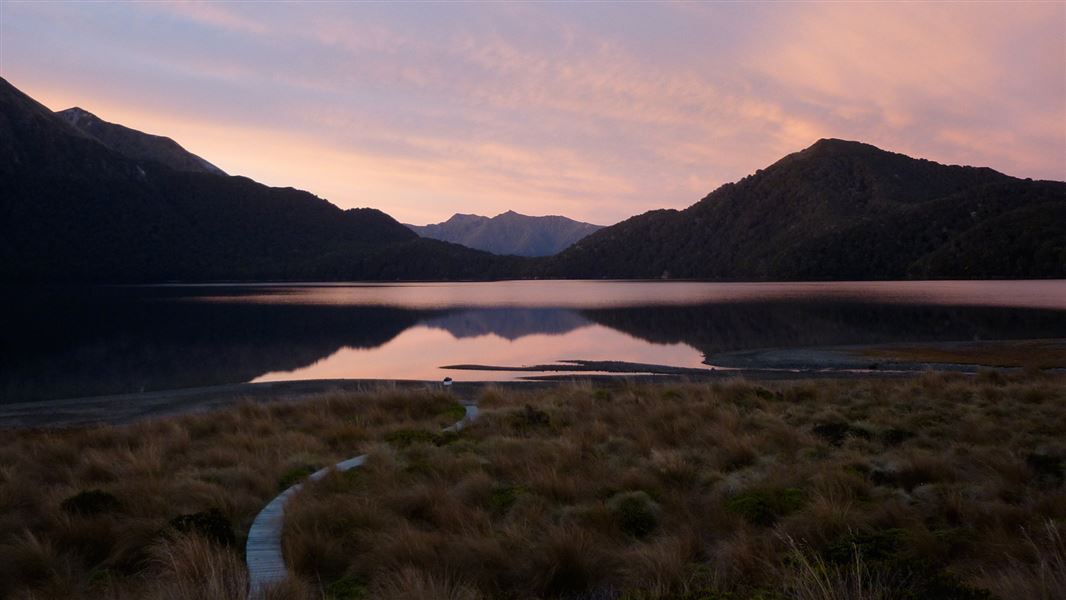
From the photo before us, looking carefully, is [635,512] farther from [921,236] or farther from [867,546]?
[921,236]

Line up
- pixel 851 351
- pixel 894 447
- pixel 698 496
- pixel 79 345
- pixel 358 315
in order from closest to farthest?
pixel 698 496 → pixel 894 447 → pixel 851 351 → pixel 79 345 → pixel 358 315

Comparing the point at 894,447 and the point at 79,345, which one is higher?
the point at 894,447

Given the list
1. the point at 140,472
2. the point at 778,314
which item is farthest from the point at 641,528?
the point at 778,314

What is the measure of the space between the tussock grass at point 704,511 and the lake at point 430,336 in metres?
20.3

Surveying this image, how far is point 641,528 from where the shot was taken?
270 inches

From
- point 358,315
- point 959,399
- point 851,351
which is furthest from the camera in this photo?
point 358,315

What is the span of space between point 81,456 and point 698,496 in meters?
9.27

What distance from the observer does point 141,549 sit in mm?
6551

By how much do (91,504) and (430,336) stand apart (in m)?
43.5

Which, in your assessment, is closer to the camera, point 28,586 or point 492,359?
point 28,586

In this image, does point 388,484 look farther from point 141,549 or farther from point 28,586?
point 28,586

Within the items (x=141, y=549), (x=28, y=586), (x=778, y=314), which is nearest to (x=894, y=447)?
(x=141, y=549)

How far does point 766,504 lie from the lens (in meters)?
7.20

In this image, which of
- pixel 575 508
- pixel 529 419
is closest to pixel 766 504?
pixel 575 508
